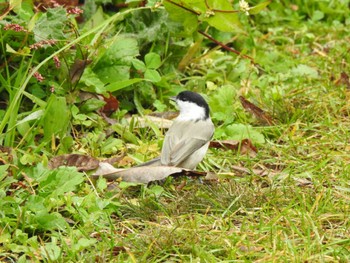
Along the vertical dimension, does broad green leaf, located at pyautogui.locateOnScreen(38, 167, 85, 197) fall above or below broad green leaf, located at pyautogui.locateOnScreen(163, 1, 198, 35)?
below

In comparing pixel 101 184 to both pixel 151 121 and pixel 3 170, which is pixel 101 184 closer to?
pixel 3 170

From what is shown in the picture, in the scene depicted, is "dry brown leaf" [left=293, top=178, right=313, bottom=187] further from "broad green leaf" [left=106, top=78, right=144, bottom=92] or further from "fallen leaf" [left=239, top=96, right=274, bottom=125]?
"broad green leaf" [left=106, top=78, right=144, bottom=92]

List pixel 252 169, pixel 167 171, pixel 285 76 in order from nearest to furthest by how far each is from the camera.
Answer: pixel 167 171 → pixel 252 169 → pixel 285 76

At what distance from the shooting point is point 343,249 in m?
4.31

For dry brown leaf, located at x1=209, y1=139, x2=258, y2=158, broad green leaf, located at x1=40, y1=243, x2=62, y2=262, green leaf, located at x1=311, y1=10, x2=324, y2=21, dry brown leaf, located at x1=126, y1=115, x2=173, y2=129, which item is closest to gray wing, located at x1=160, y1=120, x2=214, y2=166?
dry brown leaf, located at x1=209, y1=139, x2=258, y2=158

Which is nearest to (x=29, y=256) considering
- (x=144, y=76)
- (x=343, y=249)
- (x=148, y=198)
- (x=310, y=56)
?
(x=148, y=198)

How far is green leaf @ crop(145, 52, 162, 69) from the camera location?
6.53 meters

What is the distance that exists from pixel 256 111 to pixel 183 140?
1.03 meters

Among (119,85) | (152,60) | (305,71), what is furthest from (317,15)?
(119,85)

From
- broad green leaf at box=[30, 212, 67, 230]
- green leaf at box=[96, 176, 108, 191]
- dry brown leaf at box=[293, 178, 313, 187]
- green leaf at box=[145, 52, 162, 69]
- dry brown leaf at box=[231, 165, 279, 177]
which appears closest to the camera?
broad green leaf at box=[30, 212, 67, 230]

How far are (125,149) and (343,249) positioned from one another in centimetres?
204

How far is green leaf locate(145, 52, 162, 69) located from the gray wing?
Result: 2.84 feet

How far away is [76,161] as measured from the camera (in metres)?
5.45

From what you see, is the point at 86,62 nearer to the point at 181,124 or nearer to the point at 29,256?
the point at 181,124
